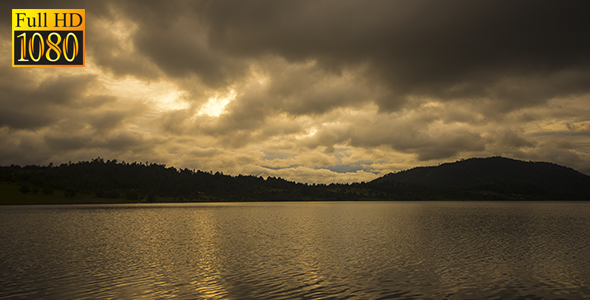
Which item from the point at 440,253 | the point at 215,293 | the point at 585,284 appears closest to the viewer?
the point at 215,293

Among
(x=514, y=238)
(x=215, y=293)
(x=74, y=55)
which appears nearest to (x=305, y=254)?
(x=215, y=293)

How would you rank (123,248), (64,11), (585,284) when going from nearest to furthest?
(585,284) → (123,248) → (64,11)

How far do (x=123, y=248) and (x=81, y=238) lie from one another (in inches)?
712

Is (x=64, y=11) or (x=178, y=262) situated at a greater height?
(x=64, y=11)

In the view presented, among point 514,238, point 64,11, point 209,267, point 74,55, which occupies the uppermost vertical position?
point 64,11

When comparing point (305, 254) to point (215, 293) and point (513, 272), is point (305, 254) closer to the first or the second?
point (215, 293)

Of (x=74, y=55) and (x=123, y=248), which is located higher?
(x=74, y=55)

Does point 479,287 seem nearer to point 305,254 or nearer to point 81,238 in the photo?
point 305,254

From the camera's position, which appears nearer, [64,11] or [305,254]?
[305,254]

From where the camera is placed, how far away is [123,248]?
166ft

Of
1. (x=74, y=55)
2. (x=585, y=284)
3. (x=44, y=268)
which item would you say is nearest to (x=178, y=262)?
(x=44, y=268)

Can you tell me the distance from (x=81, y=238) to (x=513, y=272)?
71.1 meters

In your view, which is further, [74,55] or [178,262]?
[74,55]

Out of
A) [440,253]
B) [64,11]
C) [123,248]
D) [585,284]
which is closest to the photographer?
[585,284]
